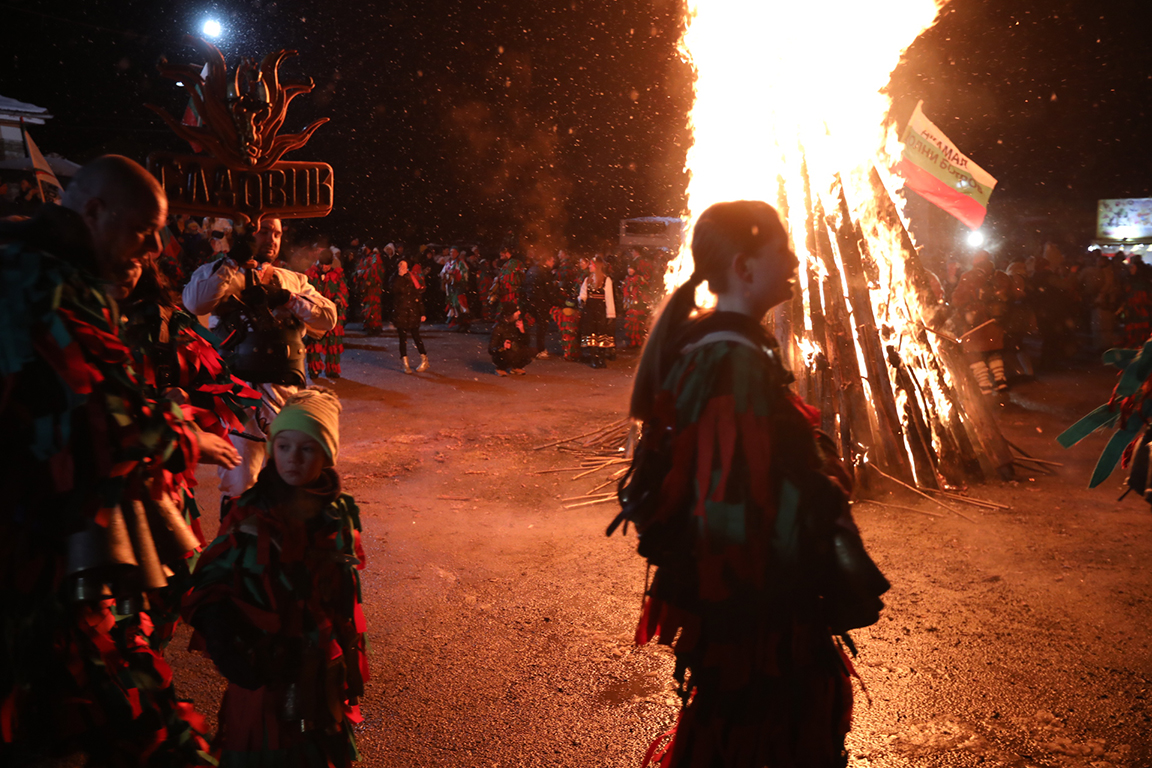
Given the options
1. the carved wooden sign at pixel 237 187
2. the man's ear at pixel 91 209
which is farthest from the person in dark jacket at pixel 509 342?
the man's ear at pixel 91 209

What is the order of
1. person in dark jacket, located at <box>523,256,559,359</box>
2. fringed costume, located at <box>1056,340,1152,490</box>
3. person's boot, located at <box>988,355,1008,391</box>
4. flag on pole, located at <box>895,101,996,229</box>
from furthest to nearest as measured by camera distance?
person in dark jacket, located at <box>523,256,559,359</box> → person's boot, located at <box>988,355,1008,391</box> → flag on pole, located at <box>895,101,996,229</box> → fringed costume, located at <box>1056,340,1152,490</box>

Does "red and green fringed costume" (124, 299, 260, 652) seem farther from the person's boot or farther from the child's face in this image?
the person's boot

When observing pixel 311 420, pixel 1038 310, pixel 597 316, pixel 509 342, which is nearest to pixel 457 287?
pixel 597 316

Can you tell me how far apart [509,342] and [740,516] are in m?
11.1

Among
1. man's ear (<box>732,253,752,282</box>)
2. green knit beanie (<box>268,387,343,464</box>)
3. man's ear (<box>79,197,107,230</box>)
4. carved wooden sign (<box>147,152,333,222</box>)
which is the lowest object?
green knit beanie (<box>268,387,343,464</box>)

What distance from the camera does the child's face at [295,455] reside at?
2.43 meters

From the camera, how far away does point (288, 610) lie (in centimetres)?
236

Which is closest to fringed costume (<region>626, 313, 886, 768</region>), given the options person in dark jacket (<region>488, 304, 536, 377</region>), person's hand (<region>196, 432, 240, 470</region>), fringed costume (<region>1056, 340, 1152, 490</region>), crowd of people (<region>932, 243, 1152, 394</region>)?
person's hand (<region>196, 432, 240, 470</region>)

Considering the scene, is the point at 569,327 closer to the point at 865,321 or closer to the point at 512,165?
the point at 865,321

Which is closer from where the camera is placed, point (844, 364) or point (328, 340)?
point (844, 364)

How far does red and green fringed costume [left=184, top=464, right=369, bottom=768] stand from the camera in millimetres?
2309

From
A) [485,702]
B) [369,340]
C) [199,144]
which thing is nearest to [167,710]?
[485,702]

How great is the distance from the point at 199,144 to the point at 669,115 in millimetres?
32171

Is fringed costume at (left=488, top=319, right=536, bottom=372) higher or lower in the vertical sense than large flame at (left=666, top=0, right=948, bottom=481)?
lower
